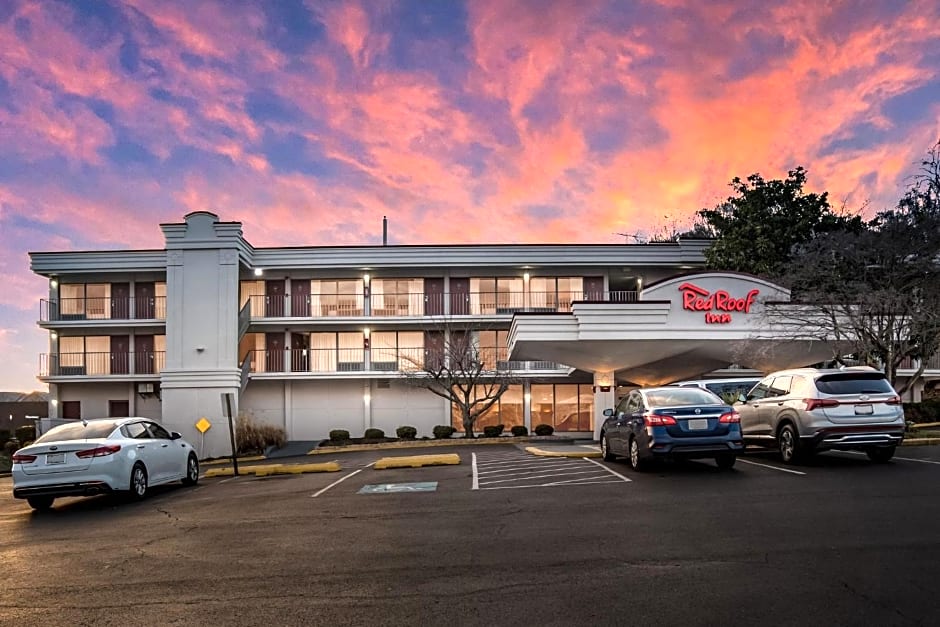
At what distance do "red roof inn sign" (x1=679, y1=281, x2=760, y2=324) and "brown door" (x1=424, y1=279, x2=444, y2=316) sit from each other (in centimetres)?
1654

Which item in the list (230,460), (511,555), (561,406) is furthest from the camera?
(561,406)

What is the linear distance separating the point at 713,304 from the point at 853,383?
9.96 m

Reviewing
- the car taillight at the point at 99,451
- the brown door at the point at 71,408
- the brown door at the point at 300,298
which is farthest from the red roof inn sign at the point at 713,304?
the brown door at the point at 71,408

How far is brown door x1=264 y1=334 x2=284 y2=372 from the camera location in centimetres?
3834

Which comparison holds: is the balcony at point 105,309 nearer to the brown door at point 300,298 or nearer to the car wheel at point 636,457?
the brown door at point 300,298

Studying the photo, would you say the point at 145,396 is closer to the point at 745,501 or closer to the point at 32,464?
the point at 32,464

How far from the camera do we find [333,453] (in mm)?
30547

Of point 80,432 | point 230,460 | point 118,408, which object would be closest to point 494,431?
point 230,460

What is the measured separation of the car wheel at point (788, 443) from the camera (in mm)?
14312

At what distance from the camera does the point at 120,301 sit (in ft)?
129

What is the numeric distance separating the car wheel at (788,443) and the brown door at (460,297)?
24.5 meters

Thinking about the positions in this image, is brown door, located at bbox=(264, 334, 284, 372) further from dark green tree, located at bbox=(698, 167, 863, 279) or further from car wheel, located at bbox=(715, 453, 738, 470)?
car wheel, located at bbox=(715, 453, 738, 470)

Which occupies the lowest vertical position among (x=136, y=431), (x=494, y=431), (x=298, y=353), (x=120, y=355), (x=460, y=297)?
(x=494, y=431)

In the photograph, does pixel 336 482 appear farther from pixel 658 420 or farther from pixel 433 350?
pixel 433 350
